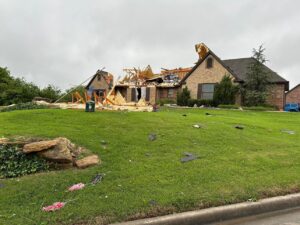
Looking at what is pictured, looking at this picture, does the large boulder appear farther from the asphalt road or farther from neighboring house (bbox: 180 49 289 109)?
neighboring house (bbox: 180 49 289 109)

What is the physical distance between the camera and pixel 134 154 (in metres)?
6.58

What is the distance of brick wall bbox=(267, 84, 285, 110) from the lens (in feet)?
91.5

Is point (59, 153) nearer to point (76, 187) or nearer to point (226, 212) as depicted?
point (76, 187)

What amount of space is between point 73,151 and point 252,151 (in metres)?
4.42

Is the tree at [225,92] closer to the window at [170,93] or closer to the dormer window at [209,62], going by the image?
the dormer window at [209,62]

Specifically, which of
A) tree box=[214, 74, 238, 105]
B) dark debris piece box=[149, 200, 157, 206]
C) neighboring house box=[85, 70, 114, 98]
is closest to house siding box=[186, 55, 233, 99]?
tree box=[214, 74, 238, 105]

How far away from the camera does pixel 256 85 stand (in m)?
27.0

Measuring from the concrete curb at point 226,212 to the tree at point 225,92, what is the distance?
2291cm

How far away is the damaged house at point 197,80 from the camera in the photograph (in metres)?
28.0

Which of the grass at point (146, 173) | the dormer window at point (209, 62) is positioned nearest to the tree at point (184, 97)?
the dormer window at point (209, 62)

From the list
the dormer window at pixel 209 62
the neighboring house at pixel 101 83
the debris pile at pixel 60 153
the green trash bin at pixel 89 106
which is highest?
the dormer window at pixel 209 62

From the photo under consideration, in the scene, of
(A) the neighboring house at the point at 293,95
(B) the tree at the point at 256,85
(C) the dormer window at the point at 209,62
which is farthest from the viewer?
(A) the neighboring house at the point at 293,95

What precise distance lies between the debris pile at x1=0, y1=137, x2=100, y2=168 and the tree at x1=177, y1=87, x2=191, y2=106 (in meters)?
24.5

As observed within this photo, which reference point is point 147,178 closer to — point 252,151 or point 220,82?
point 252,151
